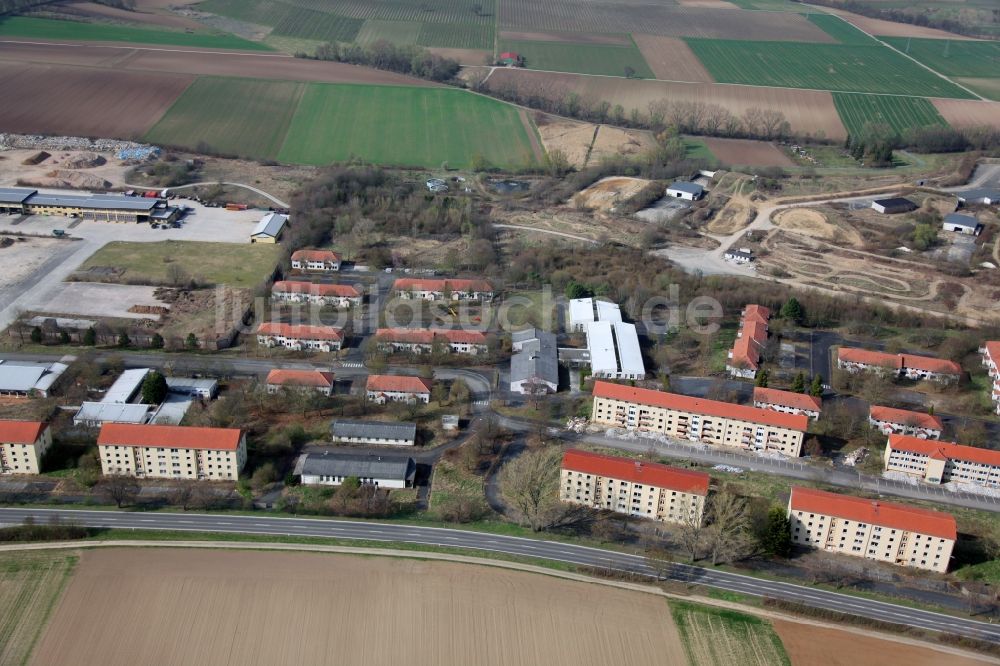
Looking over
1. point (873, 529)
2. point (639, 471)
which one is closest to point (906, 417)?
point (873, 529)

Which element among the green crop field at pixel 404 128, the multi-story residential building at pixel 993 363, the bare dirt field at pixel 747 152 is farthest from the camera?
the bare dirt field at pixel 747 152

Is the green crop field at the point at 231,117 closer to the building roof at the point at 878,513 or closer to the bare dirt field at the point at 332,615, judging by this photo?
the bare dirt field at the point at 332,615

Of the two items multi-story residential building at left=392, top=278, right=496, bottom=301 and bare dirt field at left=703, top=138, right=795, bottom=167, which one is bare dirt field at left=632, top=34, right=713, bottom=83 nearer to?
bare dirt field at left=703, top=138, right=795, bottom=167

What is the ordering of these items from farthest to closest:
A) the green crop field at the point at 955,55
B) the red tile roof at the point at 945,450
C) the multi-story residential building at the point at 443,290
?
the green crop field at the point at 955,55
the multi-story residential building at the point at 443,290
the red tile roof at the point at 945,450

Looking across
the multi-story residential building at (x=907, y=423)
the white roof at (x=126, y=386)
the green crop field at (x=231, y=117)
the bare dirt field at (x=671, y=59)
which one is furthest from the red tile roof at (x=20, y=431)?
the bare dirt field at (x=671, y=59)

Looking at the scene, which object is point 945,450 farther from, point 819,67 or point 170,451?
point 819,67

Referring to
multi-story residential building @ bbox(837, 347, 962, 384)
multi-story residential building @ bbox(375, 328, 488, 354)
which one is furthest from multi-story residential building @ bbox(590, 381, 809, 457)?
multi-story residential building @ bbox(375, 328, 488, 354)
